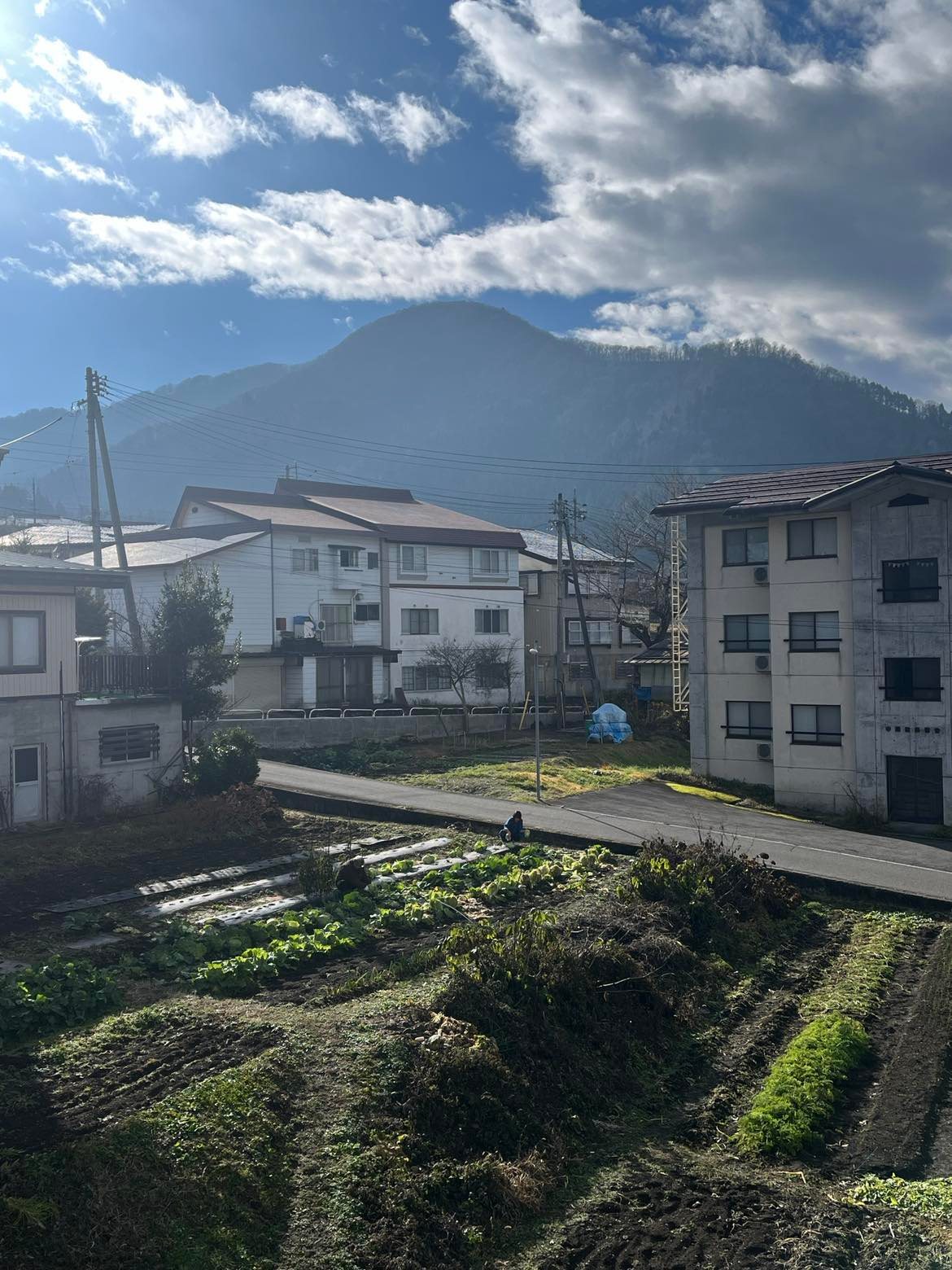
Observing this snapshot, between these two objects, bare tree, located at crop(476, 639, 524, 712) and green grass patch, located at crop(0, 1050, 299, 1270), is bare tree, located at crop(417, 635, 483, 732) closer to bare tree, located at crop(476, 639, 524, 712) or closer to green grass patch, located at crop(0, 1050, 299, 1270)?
bare tree, located at crop(476, 639, 524, 712)

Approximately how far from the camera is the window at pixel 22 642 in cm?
2159

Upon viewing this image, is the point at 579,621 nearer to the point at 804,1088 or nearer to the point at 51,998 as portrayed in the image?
the point at 804,1088

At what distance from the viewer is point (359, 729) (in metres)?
35.8

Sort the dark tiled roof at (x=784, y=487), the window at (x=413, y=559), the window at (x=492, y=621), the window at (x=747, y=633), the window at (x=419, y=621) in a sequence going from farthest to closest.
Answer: the window at (x=492, y=621), the window at (x=413, y=559), the window at (x=419, y=621), the window at (x=747, y=633), the dark tiled roof at (x=784, y=487)

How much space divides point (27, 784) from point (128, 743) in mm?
2691

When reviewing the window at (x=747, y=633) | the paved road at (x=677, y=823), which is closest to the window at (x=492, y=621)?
the window at (x=747, y=633)

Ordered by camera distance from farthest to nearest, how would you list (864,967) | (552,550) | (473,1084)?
(552,550) → (864,967) → (473,1084)

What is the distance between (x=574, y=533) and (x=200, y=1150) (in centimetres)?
5843

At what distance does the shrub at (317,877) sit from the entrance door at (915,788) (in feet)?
53.1

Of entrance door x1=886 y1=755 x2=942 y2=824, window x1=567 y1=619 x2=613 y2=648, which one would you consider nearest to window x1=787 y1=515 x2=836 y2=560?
entrance door x1=886 y1=755 x2=942 y2=824

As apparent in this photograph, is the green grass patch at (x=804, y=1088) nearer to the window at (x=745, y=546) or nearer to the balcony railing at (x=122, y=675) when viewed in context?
the balcony railing at (x=122, y=675)

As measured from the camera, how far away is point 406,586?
4597 cm

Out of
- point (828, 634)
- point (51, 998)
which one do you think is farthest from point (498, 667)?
point (51, 998)

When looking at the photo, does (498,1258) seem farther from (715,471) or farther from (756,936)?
(715,471)
